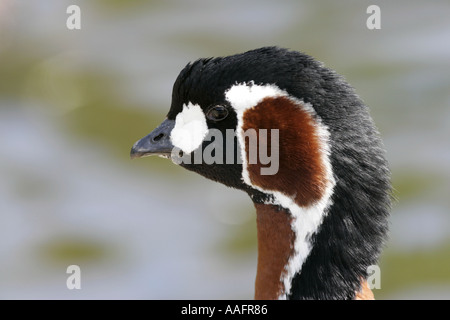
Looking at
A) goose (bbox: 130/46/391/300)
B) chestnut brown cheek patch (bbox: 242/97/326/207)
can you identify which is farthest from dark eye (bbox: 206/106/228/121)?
chestnut brown cheek patch (bbox: 242/97/326/207)

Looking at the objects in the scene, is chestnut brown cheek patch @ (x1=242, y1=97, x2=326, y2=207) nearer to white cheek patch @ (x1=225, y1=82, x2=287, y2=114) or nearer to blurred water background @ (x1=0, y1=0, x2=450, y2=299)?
white cheek patch @ (x1=225, y1=82, x2=287, y2=114)

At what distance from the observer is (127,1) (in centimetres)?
1132

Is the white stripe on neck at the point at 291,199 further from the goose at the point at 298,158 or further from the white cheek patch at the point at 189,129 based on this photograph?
the white cheek patch at the point at 189,129

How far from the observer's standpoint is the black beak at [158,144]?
5.07m

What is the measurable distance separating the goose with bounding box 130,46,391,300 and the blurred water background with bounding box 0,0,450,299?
336 centimetres

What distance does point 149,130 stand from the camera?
30.3 ft

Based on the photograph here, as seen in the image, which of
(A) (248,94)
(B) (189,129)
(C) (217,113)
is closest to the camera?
(A) (248,94)

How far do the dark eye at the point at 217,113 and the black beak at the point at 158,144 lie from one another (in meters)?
0.28

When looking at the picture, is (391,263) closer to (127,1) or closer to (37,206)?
(37,206)

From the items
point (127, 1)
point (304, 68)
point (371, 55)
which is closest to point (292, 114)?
point (304, 68)

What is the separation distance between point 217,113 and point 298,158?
0.44m

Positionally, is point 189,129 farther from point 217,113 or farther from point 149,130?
point 149,130

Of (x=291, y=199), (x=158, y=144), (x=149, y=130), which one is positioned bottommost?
(x=291, y=199)

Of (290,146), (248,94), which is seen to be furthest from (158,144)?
(290,146)
